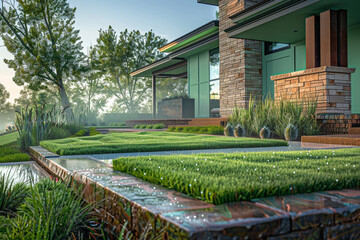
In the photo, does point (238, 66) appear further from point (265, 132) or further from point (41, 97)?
point (41, 97)

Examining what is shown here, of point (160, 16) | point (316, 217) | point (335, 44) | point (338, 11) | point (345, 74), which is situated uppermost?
point (160, 16)

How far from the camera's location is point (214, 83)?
15672 millimetres

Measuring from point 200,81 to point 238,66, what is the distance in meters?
4.97

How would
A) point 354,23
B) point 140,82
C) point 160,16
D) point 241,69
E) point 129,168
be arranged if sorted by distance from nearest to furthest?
point 129,168 → point 354,23 → point 241,69 → point 160,16 → point 140,82

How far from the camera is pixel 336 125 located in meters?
7.00

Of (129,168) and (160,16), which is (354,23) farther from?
(160,16)

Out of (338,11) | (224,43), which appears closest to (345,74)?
(338,11)

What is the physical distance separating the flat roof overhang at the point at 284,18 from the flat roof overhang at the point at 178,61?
12.1 ft

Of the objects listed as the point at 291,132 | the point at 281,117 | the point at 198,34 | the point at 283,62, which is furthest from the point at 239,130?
the point at 198,34

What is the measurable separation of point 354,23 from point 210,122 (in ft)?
18.1

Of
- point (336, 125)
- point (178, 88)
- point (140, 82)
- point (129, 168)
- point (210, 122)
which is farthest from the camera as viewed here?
point (178, 88)

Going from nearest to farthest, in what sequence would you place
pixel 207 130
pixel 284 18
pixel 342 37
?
pixel 342 37 < pixel 284 18 < pixel 207 130

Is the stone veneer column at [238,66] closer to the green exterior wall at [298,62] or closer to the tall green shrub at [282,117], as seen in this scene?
the green exterior wall at [298,62]

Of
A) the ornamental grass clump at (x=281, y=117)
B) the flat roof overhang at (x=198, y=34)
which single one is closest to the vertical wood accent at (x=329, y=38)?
the ornamental grass clump at (x=281, y=117)
